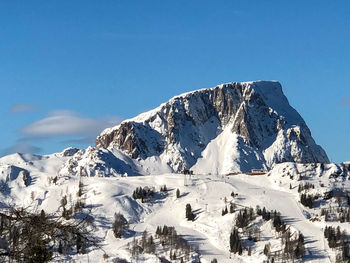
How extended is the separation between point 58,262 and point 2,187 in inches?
130

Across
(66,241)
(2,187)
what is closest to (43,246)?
(66,241)

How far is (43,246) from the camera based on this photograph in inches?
680

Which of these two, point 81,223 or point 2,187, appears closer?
point 81,223

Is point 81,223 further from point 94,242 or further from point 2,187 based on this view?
point 2,187

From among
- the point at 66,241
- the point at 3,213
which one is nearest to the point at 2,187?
the point at 3,213

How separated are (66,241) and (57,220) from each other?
20.7 inches

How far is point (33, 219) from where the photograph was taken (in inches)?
688

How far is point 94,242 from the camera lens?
17094 mm

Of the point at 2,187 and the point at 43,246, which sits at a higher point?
the point at 2,187

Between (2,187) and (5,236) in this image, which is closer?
(5,236)

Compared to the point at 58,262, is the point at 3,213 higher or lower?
higher

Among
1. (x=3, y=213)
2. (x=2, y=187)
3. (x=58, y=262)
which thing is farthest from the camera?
(x=2, y=187)

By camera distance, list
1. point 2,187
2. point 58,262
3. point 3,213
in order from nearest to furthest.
A: 1. point 58,262
2. point 3,213
3. point 2,187

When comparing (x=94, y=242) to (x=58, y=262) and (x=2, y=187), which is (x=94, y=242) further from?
(x=2, y=187)
